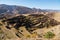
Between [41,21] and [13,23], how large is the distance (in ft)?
77.4

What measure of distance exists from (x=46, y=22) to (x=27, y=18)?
18.1 m

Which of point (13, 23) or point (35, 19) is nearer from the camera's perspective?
point (13, 23)

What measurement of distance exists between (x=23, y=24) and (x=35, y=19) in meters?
13.4

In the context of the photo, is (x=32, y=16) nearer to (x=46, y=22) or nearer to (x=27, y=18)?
(x=27, y=18)

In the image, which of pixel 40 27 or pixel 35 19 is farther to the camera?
pixel 35 19

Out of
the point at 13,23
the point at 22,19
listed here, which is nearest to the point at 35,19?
the point at 22,19

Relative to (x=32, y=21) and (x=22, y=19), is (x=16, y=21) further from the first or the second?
(x=32, y=21)

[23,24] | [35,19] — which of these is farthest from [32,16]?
[23,24]

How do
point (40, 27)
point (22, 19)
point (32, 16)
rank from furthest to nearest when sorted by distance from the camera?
point (32, 16) → point (22, 19) → point (40, 27)

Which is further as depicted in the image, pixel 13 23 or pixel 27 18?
pixel 27 18

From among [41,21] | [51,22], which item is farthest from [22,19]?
[51,22]

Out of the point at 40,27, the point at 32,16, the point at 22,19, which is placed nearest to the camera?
the point at 40,27

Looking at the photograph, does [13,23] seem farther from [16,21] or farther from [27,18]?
[27,18]

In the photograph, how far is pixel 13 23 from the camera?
387ft
